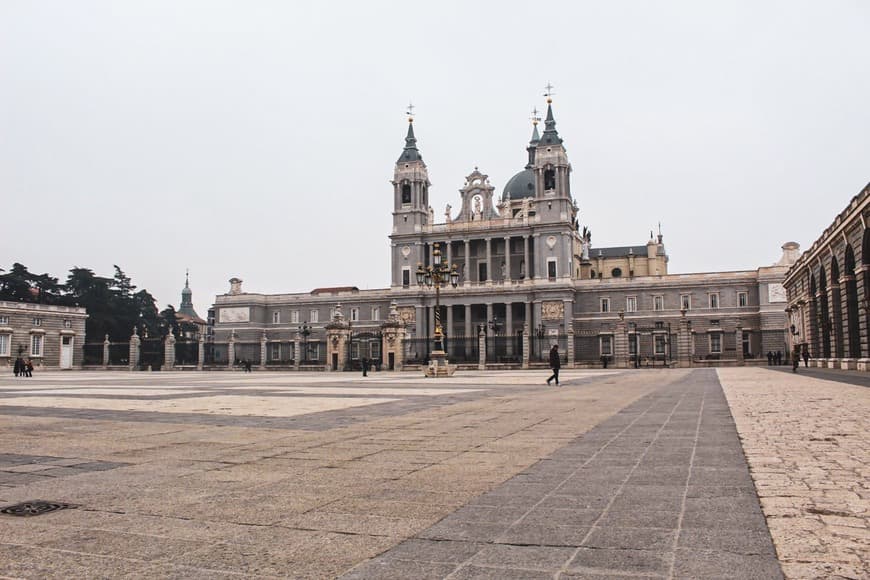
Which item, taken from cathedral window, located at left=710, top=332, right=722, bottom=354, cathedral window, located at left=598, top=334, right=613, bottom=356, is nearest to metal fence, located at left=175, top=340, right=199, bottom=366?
cathedral window, located at left=598, top=334, right=613, bottom=356

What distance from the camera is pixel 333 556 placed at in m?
4.00

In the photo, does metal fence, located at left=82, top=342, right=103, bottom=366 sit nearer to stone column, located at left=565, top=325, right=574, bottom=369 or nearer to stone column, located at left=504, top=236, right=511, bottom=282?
stone column, located at left=504, top=236, right=511, bottom=282

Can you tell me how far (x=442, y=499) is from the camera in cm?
549

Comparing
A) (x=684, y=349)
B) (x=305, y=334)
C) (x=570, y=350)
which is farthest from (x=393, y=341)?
(x=684, y=349)

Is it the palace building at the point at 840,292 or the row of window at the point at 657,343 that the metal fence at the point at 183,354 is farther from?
the palace building at the point at 840,292

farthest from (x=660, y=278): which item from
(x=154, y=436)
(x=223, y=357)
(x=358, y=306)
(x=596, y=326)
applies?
(x=154, y=436)

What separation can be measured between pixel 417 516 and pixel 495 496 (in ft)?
2.79

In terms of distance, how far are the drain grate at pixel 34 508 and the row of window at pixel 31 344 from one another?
231 ft

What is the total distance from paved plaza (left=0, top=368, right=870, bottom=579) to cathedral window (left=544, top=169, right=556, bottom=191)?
68907 mm

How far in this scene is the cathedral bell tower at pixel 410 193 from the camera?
82.9 m

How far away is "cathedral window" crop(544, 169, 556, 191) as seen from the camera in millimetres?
78562

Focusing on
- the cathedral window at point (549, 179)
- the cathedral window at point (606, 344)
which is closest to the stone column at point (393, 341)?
the cathedral window at point (606, 344)

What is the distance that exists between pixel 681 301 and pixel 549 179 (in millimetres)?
18525

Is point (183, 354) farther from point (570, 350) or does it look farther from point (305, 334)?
point (570, 350)
